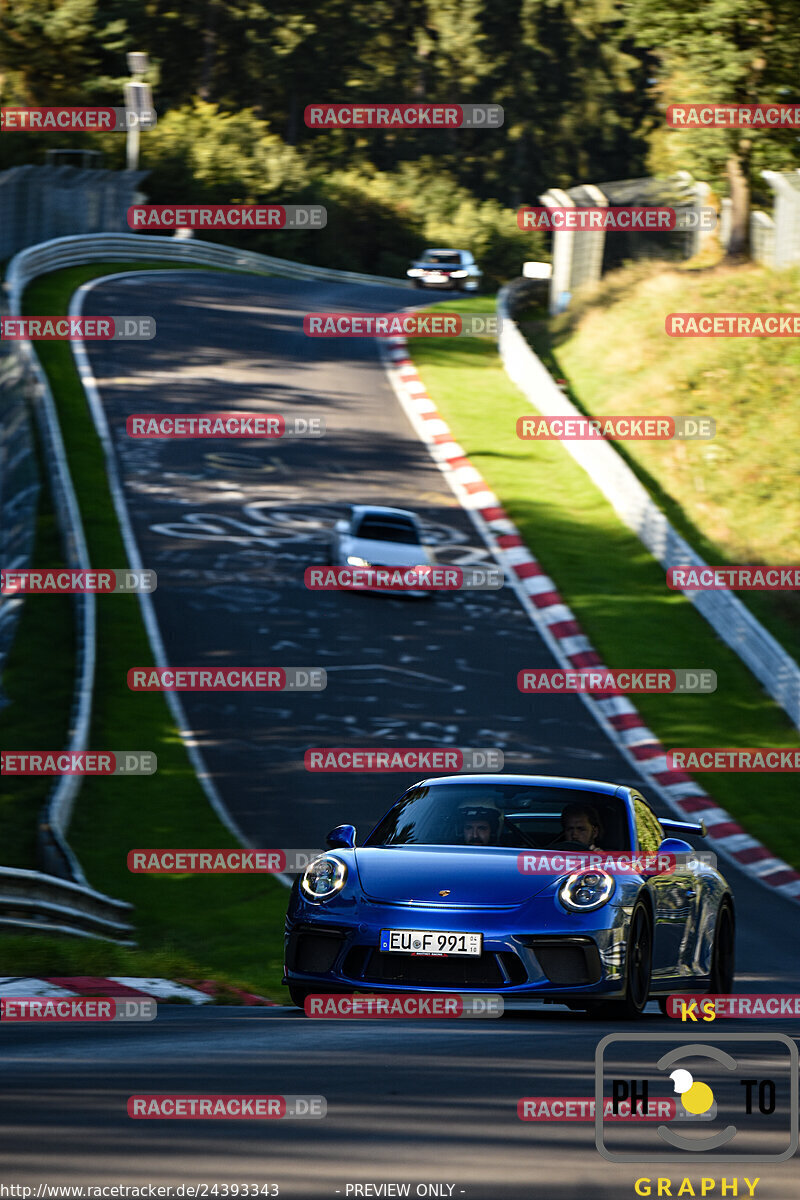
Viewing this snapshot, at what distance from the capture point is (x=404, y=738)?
1798 cm

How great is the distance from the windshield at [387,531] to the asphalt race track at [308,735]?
900mm

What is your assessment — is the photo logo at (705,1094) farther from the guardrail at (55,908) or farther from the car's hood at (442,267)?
the car's hood at (442,267)

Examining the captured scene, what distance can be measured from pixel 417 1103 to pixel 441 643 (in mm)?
16237

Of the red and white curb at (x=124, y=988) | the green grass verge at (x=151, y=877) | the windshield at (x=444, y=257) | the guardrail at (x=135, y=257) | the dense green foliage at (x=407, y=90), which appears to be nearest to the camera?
the red and white curb at (x=124, y=988)

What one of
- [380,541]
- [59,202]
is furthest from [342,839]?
[59,202]

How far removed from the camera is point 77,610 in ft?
66.5

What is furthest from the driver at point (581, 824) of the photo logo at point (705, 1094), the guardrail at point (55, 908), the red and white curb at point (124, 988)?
the guardrail at point (55, 908)

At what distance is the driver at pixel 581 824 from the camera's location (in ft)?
28.3

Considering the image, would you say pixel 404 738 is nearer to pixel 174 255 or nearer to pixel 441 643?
pixel 441 643

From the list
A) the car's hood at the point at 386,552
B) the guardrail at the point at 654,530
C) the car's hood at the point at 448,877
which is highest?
Answer: the car's hood at the point at 448,877

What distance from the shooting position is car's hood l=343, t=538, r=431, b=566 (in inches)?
907

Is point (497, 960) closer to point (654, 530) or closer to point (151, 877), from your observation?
point (151, 877)

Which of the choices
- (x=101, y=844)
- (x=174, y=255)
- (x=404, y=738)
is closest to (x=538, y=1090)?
(x=101, y=844)

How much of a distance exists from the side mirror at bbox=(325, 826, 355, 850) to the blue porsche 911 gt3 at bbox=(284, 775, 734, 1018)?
0.02m
